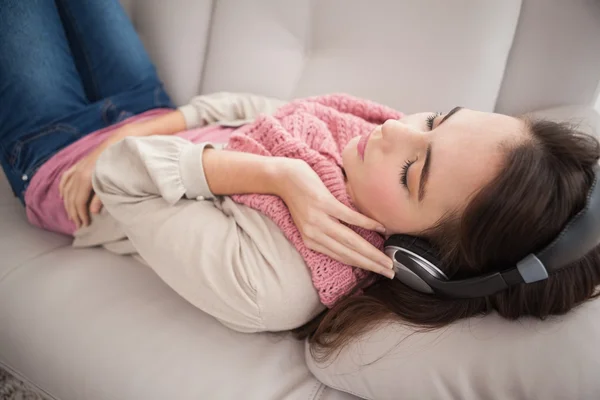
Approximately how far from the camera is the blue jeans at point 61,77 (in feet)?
3.15

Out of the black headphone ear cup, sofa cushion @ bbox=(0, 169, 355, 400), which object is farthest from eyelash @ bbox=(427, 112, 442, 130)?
Result: sofa cushion @ bbox=(0, 169, 355, 400)

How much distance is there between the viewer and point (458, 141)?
655 millimetres

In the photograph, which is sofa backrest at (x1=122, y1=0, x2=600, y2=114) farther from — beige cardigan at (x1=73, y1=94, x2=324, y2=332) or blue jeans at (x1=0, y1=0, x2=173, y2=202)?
beige cardigan at (x1=73, y1=94, x2=324, y2=332)

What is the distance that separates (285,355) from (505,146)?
0.52 metres

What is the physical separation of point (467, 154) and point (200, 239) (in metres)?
0.47

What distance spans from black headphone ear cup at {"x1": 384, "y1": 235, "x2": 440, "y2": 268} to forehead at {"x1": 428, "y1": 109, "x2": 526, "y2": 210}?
69 millimetres

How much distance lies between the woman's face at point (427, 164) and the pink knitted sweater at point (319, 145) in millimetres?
68

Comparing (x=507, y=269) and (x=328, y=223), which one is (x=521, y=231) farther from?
(x=328, y=223)

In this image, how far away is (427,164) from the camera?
67cm

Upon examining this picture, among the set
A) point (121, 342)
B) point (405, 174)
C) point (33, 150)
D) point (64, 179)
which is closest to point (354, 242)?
point (405, 174)

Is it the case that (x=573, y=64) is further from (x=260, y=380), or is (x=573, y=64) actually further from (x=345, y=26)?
(x=260, y=380)

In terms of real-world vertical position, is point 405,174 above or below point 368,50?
below

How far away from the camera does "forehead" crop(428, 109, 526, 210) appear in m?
0.63

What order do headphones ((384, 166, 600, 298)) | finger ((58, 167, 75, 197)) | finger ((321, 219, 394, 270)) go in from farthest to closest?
1. finger ((58, 167, 75, 197))
2. finger ((321, 219, 394, 270))
3. headphones ((384, 166, 600, 298))
